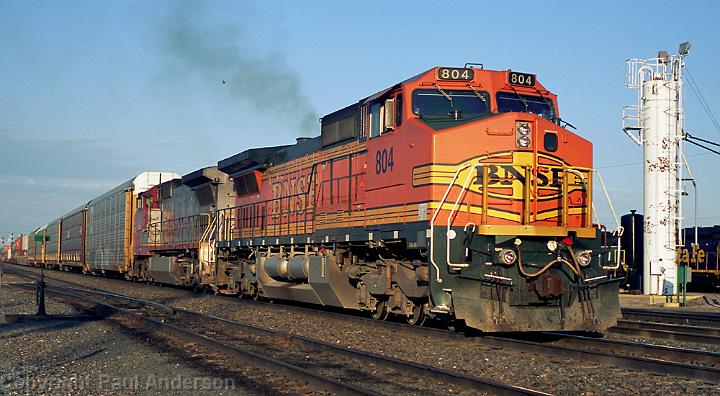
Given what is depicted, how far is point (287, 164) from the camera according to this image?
1855 cm

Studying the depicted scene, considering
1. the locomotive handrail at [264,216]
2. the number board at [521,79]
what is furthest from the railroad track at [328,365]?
the number board at [521,79]

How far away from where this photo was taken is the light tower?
2578 centimetres

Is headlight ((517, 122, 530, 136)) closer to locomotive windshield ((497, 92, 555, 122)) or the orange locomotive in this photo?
the orange locomotive

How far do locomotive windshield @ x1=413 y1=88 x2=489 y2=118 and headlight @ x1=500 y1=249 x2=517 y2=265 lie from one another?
2.53 metres

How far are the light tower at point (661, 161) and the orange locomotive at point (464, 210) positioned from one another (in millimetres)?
14717

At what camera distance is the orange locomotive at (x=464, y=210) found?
35.8ft

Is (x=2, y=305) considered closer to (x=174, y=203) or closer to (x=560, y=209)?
(x=174, y=203)

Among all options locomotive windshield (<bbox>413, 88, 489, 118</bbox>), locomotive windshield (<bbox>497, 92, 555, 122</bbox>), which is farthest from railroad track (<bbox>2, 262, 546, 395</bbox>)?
locomotive windshield (<bbox>497, 92, 555, 122</bbox>)

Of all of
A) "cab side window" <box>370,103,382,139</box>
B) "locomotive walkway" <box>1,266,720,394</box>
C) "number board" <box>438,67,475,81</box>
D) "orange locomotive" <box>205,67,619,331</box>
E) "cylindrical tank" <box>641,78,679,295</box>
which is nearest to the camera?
"locomotive walkway" <box>1,266,720,394</box>

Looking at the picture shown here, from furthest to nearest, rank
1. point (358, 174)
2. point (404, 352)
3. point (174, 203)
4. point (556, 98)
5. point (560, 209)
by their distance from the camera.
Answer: point (174, 203), point (358, 174), point (556, 98), point (560, 209), point (404, 352)

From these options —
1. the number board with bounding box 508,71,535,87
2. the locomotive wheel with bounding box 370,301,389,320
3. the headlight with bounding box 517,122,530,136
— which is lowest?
the locomotive wheel with bounding box 370,301,389,320

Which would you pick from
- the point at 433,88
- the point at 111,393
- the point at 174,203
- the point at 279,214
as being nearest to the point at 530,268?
the point at 433,88

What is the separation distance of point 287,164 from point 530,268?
29.0 ft

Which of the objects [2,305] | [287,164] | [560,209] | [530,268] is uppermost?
[287,164]
